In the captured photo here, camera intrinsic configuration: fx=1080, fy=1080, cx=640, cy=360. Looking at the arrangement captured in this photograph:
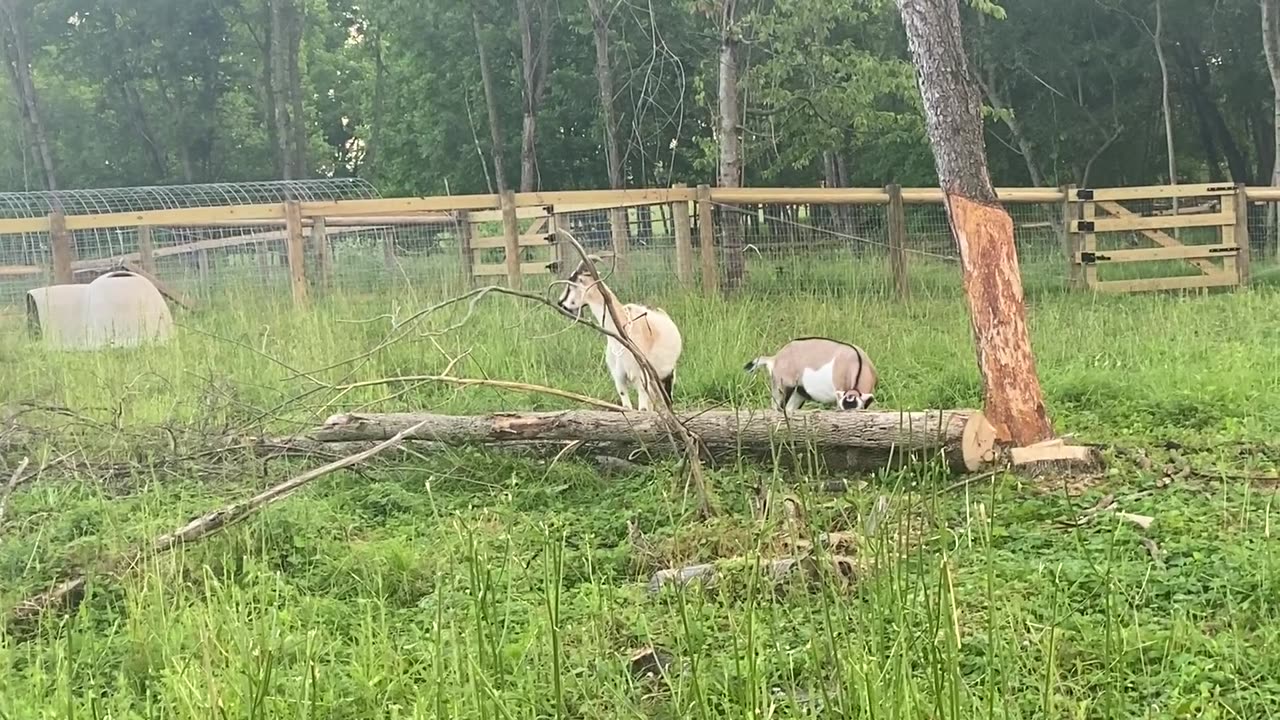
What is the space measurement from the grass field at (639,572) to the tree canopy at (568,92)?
8948 mm

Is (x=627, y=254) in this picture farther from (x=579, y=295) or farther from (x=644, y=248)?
(x=579, y=295)

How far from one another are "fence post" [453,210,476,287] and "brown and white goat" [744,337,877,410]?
18.8 feet

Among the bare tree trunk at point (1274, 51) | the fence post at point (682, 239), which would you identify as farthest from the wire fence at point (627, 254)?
the bare tree trunk at point (1274, 51)

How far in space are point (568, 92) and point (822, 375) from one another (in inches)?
905

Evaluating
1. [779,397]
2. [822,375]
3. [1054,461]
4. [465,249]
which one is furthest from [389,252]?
[1054,461]

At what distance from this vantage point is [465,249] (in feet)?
40.1

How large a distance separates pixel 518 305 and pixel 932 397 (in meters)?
4.12

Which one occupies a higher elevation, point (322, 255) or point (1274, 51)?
point (1274, 51)

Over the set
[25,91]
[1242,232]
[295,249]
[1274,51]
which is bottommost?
[1242,232]

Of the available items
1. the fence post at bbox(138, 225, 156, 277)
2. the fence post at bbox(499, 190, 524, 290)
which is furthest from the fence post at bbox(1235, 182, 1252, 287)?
the fence post at bbox(138, 225, 156, 277)

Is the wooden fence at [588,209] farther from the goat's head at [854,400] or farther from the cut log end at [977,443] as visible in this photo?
the cut log end at [977,443]

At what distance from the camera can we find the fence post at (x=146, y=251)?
13.2 metres

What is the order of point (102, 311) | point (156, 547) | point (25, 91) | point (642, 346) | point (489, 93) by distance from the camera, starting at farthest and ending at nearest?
point (25, 91), point (489, 93), point (102, 311), point (642, 346), point (156, 547)

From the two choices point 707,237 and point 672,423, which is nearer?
point 672,423
